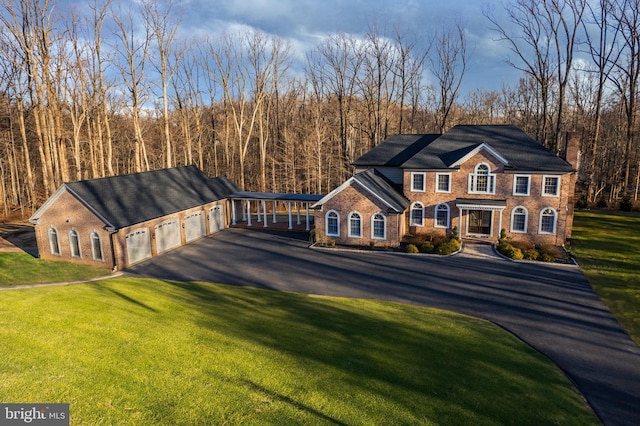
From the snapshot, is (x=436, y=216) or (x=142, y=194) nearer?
(x=142, y=194)

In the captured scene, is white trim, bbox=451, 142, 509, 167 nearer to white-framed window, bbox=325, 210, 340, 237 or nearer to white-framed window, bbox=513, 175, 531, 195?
white-framed window, bbox=513, 175, 531, 195

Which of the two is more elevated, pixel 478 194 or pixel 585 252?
pixel 478 194

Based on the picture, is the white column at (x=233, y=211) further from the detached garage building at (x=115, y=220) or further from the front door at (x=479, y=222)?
the front door at (x=479, y=222)

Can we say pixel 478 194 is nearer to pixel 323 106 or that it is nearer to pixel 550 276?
pixel 550 276

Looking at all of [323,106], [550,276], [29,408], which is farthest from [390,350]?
[323,106]

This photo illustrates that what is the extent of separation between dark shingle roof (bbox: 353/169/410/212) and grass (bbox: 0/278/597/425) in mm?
12421

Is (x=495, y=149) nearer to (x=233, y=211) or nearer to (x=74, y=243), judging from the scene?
(x=233, y=211)

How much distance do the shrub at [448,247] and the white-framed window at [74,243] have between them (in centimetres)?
2367

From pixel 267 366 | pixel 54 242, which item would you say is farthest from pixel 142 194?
pixel 267 366

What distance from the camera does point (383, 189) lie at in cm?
3055

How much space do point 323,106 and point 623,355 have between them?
164ft

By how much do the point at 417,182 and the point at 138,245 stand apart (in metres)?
20.6

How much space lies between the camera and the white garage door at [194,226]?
3112 cm

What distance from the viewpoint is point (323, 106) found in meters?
58.5
